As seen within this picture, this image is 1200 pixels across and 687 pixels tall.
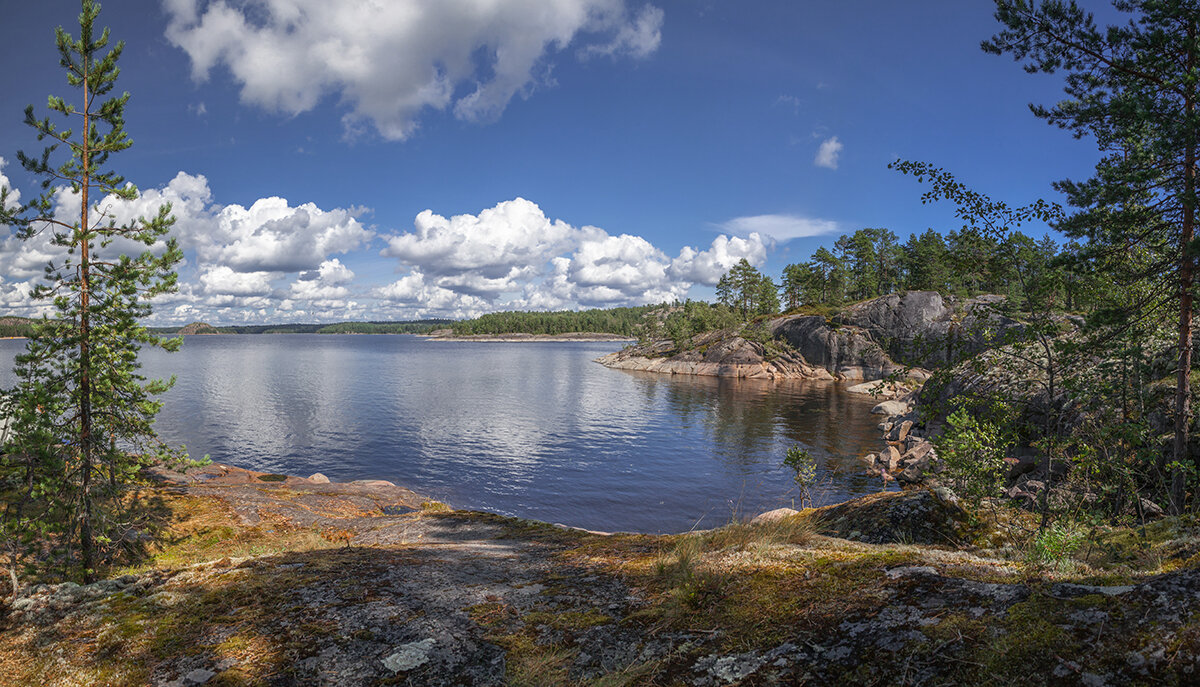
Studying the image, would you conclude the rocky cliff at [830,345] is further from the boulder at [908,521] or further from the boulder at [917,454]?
the boulder at [908,521]

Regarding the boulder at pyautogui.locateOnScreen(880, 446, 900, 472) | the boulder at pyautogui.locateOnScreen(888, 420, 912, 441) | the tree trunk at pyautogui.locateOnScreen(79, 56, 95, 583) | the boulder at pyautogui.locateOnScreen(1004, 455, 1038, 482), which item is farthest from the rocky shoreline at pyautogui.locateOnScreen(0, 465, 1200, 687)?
the boulder at pyautogui.locateOnScreen(888, 420, 912, 441)

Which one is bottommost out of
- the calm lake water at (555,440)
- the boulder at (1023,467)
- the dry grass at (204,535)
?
the calm lake water at (555,440)

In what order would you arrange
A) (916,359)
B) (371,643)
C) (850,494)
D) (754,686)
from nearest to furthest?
(754,686), (371,643), (916,359), (850,494)

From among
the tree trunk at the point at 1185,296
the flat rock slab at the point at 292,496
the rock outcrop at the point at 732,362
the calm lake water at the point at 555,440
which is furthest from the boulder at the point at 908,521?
the rock outcrop at the point at 732,362

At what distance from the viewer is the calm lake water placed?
94.0ft

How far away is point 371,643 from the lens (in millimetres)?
4238

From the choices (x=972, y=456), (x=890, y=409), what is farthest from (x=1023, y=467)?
(x=890, y=409)

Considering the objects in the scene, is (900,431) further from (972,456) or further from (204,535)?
(204,535)

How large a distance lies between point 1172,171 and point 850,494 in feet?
71.8

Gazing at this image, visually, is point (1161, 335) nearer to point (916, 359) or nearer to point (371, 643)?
point (916, 359)

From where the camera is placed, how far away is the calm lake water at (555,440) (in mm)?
28641

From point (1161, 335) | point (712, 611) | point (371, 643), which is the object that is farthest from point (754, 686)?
point (1161, 335)

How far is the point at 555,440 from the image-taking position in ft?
142

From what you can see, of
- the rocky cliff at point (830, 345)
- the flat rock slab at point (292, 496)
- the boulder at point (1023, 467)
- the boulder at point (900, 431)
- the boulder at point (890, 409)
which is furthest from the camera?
the rocky cliff at point (830, 345)
